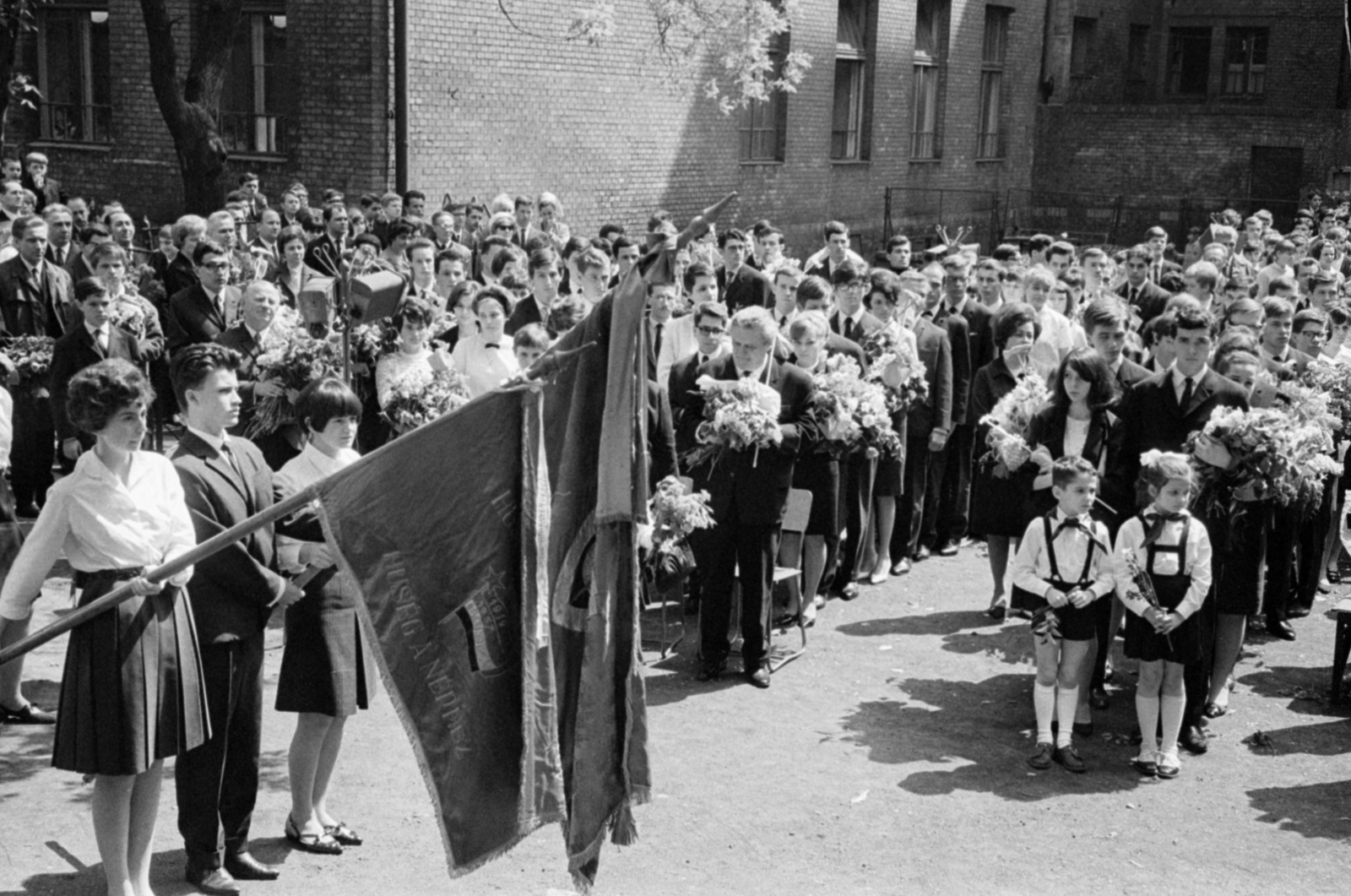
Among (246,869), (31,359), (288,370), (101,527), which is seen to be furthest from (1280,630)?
(31,359)

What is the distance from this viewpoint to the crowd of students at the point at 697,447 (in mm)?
5926

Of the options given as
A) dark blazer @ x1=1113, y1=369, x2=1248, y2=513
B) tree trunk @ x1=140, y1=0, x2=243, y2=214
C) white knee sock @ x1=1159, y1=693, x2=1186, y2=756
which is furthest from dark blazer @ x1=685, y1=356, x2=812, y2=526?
tree trunk @ x1=140, y1=0, x2=243, y2=214

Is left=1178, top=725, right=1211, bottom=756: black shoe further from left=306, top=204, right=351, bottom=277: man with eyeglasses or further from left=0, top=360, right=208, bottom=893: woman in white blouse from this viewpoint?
left=306, top=204, right=351, bottom=277: man with eyeglasses

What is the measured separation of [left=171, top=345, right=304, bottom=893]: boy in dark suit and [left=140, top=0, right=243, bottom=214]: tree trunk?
12.1 meters

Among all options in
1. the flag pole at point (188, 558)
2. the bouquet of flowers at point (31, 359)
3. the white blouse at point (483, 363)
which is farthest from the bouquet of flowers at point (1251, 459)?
the bouquet of flowers at point (31, 359)

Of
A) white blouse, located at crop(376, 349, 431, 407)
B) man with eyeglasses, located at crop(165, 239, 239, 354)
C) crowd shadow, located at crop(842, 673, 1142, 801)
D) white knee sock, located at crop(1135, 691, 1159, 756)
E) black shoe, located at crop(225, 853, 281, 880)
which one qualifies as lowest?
crowd shadow, located at crop(842, 673, 1142, 801)

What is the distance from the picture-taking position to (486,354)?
33.4ft

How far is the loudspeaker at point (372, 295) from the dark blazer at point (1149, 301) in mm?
7943

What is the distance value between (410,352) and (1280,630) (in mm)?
6027

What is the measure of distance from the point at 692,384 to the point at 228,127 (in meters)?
13.0

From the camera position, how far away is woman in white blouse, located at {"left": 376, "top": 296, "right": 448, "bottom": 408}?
32.1 ft

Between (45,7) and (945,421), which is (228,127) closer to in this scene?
(45,7)

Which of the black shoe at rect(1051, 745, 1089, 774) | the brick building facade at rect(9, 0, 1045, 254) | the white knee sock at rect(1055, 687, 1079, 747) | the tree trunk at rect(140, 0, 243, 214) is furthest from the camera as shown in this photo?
the brick building facade at rect(9, 0, 1045, 254)

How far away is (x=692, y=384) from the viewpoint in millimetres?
9742
